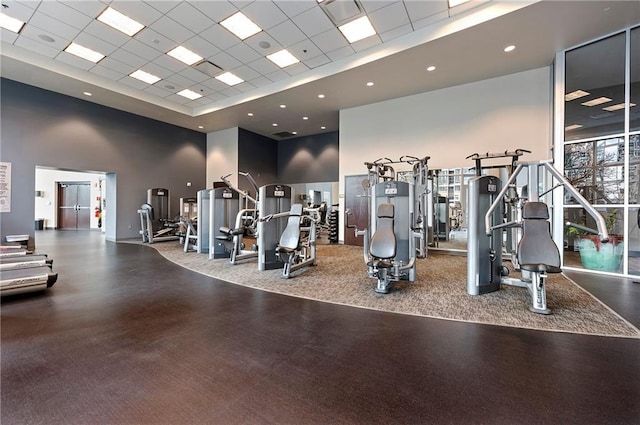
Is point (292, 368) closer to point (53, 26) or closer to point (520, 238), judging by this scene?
point (520, 238)

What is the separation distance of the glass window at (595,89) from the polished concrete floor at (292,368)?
349 cm

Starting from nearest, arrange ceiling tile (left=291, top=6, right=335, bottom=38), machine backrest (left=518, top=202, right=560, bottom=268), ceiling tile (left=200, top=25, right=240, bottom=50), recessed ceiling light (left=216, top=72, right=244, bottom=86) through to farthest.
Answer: machine backrest (left=518, top=202, right=560, bottom=268) < ceiling tile (left=291, top=6, right=335, bottom=38) < ceiling tile (left=200, top=25, right=240, bottom=50) < recessed ceiling light (left=216, top=72, right=244, bottom=86)

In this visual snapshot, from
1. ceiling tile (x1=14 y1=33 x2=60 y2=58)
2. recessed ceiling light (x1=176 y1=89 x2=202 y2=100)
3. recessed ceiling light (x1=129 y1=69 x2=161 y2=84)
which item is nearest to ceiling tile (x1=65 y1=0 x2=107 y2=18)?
ceiling tile (x1=14 y1=33 x2=60 y2=58)

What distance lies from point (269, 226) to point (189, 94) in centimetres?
588

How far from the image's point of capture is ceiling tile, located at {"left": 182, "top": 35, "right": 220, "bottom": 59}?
5.56 meters

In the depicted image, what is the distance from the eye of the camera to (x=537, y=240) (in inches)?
124

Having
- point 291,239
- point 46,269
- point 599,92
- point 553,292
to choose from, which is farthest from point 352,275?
point 599,92

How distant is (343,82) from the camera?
6.75 metres

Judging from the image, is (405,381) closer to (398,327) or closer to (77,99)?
(398,327)

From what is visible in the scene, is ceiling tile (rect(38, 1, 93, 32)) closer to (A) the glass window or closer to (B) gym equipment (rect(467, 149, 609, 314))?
(B) gym equipment (rect(467, 149, 609, 314))

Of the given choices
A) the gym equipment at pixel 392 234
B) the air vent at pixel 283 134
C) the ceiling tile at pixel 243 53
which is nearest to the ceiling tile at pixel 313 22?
the ceiling tile at pixel 243 53

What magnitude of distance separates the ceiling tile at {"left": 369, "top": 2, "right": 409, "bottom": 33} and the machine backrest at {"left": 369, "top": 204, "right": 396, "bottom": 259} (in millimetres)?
3424

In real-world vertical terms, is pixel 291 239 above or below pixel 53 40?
below

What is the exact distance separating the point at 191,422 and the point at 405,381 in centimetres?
123
